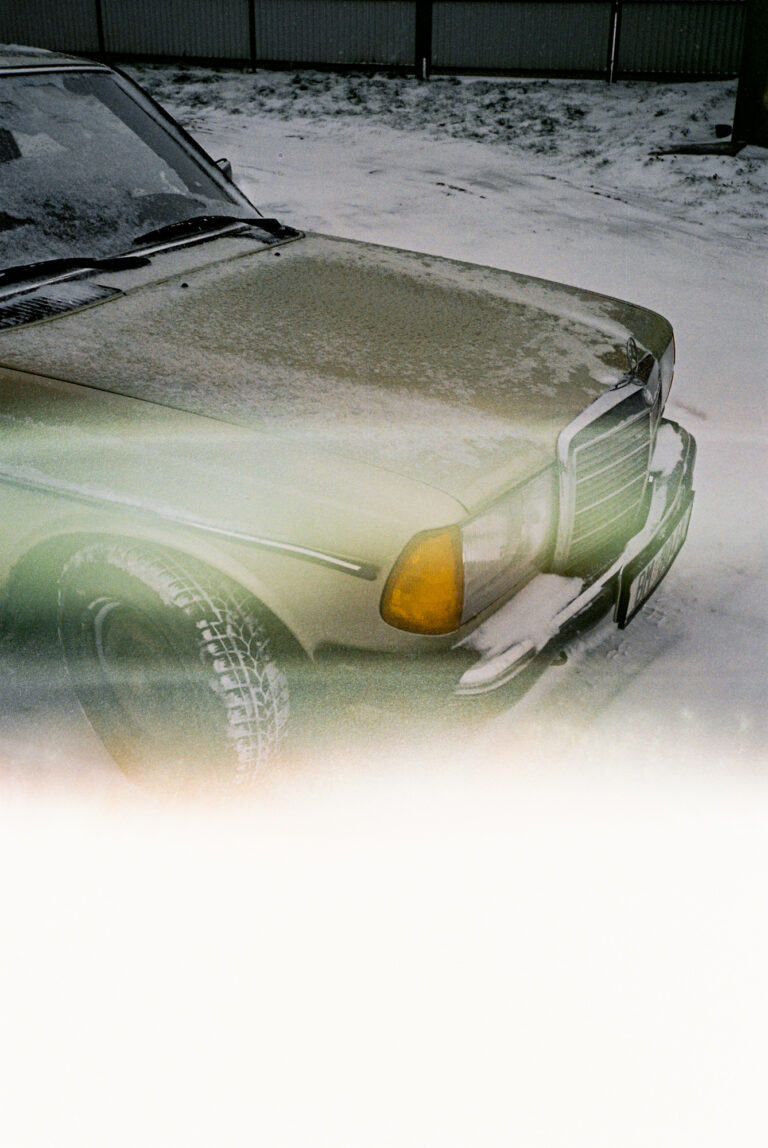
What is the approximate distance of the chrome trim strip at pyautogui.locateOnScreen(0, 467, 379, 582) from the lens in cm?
212

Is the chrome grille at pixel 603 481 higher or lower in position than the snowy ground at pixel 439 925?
higher

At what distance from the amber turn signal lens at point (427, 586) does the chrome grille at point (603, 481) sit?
0.42 m

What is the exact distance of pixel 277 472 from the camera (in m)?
2.14

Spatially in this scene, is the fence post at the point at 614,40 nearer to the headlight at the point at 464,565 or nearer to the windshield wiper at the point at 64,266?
the windshield wiper at the point at 64,266

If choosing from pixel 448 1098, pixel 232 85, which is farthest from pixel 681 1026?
pixel 232 85

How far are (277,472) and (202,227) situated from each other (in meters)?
1.47

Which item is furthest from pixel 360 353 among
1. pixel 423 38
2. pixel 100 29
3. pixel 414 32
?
pixel 100 29

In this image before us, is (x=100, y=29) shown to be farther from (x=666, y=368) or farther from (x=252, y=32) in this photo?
(x=666, y=368)

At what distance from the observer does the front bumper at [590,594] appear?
87.7 inches

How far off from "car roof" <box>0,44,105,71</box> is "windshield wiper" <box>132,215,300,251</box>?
64cm

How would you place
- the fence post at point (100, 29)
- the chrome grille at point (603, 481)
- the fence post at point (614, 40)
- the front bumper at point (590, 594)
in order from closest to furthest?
the front bumper at point (590, 594), the chrome grille at point (603, 481), the fence post at point (614, 40), the fence post at point (100, 29)

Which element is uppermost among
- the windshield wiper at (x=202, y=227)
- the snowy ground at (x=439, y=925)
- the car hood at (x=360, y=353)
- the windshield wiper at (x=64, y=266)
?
the windshield wiper at (x=202, y=227)

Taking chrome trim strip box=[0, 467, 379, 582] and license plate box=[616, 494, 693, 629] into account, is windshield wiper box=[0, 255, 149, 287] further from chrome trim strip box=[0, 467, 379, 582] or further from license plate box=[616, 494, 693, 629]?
license plate box=[616, 494, 693, 629]

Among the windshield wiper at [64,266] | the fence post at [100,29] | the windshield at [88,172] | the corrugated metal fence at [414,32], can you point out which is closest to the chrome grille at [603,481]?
the windshield wiper at [64,266]
